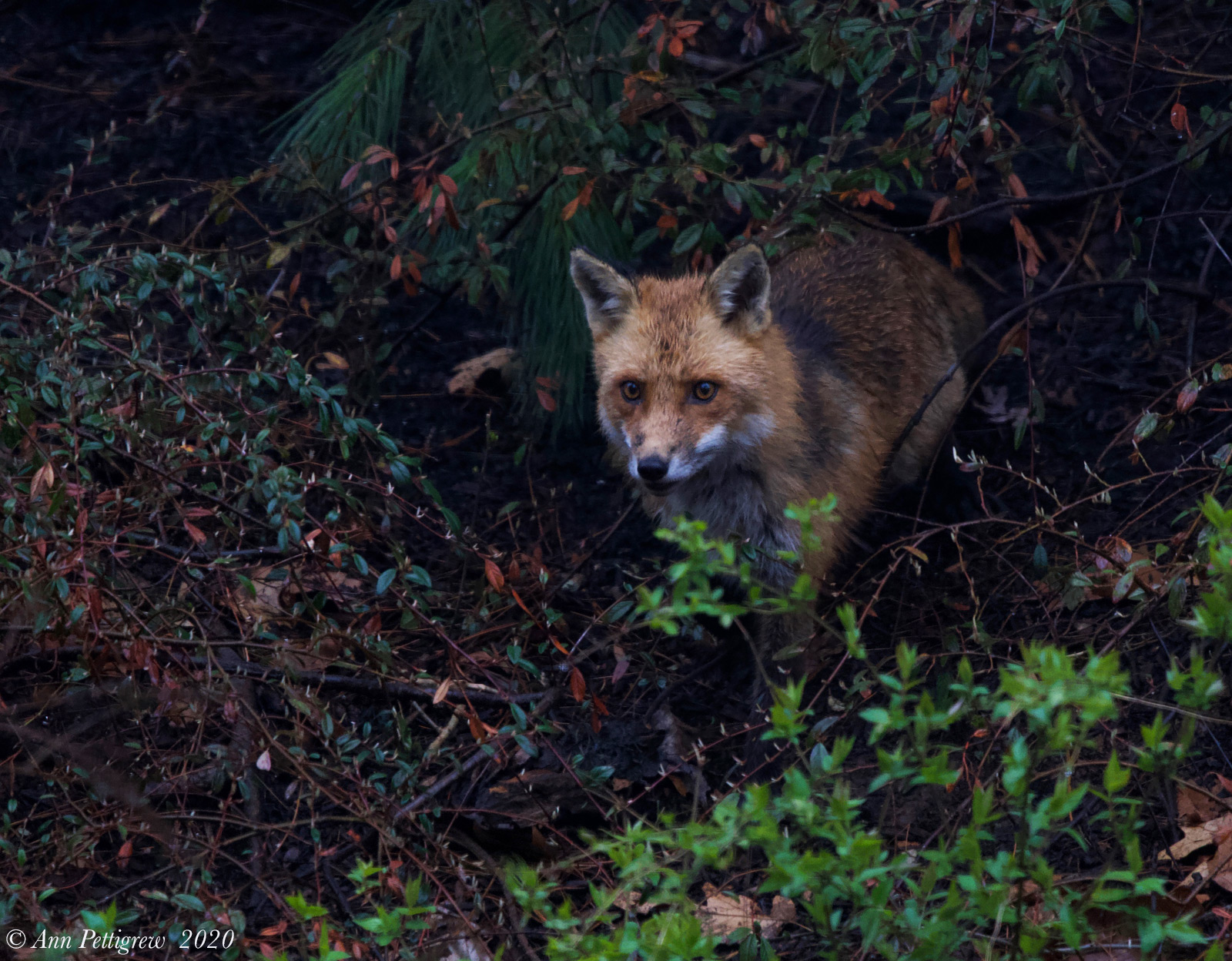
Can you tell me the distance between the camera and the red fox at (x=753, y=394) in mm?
3492

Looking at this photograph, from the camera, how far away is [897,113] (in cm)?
631

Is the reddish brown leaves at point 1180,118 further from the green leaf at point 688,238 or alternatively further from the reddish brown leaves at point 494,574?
the reddish brown leaves at point 494,574

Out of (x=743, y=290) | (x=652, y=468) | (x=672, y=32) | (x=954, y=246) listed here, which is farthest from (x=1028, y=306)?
(x=672, y=32)

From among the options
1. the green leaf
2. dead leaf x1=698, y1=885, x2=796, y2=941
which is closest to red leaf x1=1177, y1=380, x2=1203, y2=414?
the green leaf

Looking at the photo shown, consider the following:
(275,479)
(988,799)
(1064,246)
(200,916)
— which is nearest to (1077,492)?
(1064,246)

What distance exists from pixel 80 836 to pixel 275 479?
109 cm

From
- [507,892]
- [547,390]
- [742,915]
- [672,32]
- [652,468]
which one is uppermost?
[672,32]

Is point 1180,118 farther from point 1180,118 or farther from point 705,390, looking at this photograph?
point 705,390

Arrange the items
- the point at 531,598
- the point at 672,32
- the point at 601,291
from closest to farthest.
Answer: the point at 672,32 → the point at 601,291 → the point at 531,598

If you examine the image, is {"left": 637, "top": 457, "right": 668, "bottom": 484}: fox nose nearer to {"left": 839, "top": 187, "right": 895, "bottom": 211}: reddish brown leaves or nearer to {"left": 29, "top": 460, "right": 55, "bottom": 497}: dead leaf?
{"left": 839, "top": 187, "right": 895, "bottom": 211}: reddish brown leaves

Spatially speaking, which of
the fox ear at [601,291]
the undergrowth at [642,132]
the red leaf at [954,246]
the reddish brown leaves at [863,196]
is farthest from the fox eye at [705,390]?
the red leaf at [954,246]

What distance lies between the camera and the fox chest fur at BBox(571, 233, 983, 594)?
3492 mm

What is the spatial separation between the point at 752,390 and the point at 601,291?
0.70 m

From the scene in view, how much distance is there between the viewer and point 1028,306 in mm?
3543
